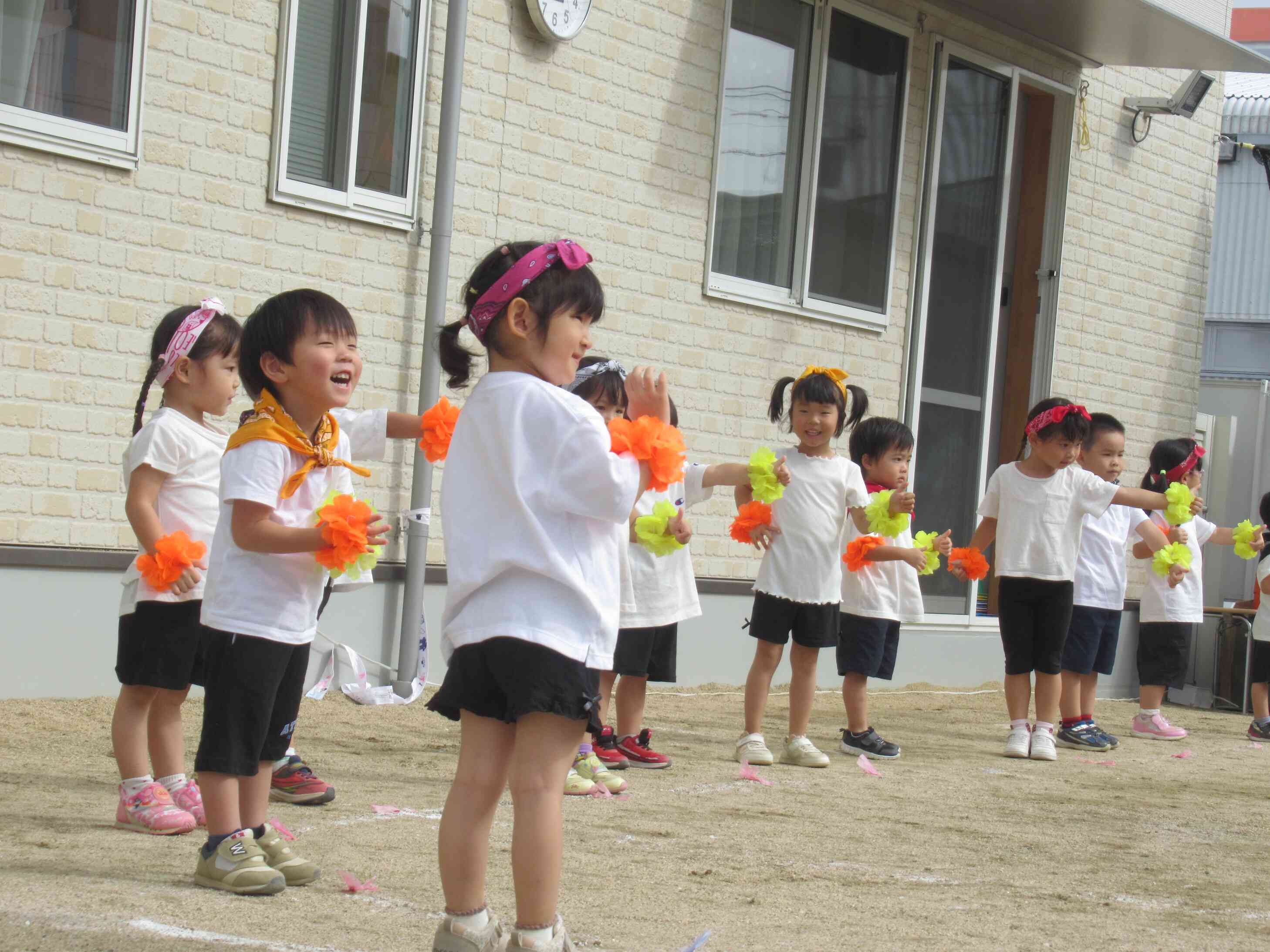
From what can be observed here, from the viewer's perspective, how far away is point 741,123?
32.6 ft

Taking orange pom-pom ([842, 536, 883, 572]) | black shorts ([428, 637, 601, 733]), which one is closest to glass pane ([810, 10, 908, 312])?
orange pom-pom ([842, 536, 883, 572])

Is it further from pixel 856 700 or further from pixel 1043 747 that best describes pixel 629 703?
pixel 1043 747

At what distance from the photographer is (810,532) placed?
6.46 meters

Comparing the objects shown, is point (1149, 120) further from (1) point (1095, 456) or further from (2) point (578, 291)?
(2) point (578, 291)

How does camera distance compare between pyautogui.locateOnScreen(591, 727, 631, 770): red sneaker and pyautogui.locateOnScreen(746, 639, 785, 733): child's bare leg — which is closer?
pyautogui.locateOnScreen(591, 727, 631, 770): red sneaker

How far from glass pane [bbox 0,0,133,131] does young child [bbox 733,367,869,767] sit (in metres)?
3.50

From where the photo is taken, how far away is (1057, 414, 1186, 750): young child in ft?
26.4

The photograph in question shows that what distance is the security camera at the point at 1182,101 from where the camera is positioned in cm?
1276

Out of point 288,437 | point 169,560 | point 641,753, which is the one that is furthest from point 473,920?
point 641,753

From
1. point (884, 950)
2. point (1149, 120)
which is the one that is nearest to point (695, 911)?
point (884, 950)

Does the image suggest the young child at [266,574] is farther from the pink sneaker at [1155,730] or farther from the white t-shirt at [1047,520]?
the pink sneaker at [1155,730]

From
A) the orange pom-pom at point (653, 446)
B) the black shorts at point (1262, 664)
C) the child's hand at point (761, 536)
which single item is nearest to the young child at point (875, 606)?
the child's hand at point (761, 536)

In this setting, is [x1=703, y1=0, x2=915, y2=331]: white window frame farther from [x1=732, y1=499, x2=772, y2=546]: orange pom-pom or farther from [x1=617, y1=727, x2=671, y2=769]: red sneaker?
[x1=617, y1=727, x2=671, y2=769]: red sneaker

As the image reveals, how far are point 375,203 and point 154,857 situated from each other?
4744 millimetres
